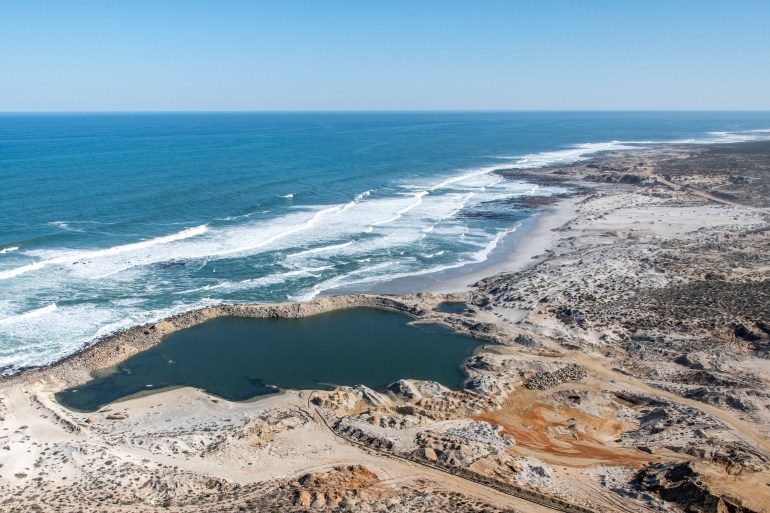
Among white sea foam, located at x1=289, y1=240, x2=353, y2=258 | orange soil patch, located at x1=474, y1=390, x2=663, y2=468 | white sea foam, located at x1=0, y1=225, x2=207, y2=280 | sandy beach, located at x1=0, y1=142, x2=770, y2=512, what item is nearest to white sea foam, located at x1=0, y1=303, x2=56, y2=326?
sandy beach, located at x1=0, y1=142, x2=770, y2=512

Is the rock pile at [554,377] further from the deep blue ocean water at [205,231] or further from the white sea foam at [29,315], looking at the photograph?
the white sea foam at [29,315]

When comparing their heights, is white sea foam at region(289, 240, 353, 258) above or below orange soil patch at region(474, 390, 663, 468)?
above

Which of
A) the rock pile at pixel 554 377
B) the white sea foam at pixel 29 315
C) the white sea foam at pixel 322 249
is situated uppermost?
the white sea foam at pixel 322 249

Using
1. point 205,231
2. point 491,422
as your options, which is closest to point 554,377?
point 491,422

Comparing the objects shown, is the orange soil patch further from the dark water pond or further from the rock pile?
the dark water pond

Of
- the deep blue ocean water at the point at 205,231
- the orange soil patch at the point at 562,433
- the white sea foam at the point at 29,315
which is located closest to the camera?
the orange soil patch at the point at 562,433

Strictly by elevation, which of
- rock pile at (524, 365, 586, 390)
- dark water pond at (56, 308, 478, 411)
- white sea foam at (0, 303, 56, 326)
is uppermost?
white sea foam at (0, 303, 56, 326)

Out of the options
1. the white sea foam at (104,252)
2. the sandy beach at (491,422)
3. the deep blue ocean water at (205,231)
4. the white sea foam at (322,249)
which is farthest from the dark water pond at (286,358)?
the white sea foam at (104,252)
